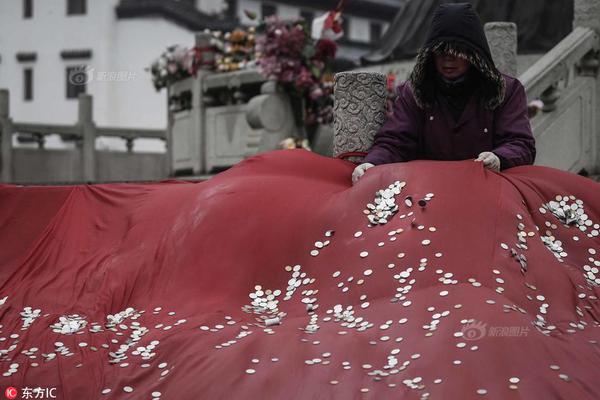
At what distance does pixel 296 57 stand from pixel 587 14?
3.20 meters

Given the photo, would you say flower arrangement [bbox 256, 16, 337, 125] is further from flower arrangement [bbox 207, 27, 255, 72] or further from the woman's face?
the woman's face

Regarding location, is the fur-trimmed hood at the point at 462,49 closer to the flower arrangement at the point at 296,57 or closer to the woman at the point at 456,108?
the woman at the point at 456,108

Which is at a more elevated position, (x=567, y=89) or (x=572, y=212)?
(x=567, y=89)

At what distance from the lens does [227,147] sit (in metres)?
11.6

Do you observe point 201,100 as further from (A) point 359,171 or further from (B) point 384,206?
(B) point 384,206

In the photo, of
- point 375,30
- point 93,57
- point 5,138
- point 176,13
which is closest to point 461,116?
point 5,138

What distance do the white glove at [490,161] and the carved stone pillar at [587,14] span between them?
3.65 meters

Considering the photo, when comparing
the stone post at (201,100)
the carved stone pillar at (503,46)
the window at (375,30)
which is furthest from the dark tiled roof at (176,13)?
the carved stone pillar at (503,46)

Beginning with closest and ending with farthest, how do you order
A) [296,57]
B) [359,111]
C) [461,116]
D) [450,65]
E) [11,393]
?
[11,393]
[450,65]
[461,116]
[359,111]
[296,57]

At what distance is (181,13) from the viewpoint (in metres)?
30.3

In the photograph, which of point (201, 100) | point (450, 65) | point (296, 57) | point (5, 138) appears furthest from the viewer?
point (5, 138)

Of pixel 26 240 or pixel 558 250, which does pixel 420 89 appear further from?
pixel 26 240

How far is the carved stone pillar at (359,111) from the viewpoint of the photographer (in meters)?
5.71

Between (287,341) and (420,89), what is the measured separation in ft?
5.94
